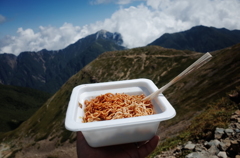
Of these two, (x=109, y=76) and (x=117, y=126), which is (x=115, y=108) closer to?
(x=117, y=126)

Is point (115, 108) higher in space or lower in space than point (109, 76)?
higher

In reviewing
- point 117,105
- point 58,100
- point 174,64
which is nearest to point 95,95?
point 117,105

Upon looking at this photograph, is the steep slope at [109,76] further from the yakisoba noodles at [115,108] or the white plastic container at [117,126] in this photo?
the white plastic container at [117,126]

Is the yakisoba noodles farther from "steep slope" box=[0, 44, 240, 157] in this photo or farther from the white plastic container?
"steep slope" box=[0, 44, 240, 157]

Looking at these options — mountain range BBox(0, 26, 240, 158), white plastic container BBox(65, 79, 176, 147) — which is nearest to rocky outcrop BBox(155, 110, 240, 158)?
white plastic container BBox(65, 79, 176, 147)

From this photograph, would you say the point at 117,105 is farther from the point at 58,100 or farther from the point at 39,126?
the point at 58,100

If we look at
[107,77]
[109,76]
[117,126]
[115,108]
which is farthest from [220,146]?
[109,76]

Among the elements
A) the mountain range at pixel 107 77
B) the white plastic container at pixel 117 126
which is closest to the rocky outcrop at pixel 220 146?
the white plastic container at pixel 117 126
